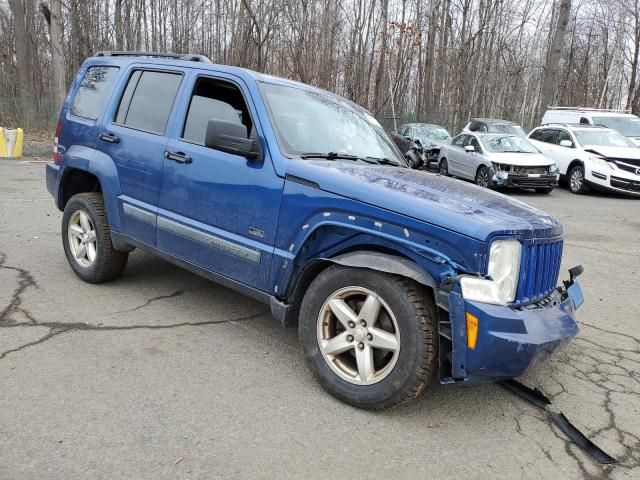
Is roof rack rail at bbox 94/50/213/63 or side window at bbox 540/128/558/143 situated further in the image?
side window at bbox 540/128/558/143

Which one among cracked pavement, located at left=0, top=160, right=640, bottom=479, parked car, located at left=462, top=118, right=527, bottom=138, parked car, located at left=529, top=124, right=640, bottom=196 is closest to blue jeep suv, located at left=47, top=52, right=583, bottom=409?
cracked pavement, located at left=0, top=160, right=640, bottom=479

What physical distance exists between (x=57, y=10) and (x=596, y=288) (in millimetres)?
19916

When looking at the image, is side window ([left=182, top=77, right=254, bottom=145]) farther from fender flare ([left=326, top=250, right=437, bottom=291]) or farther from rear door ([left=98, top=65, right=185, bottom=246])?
fender flare ([left=326, top=250, right=437, bottom=291])

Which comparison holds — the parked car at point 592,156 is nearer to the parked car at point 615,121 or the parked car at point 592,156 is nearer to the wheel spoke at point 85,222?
the parked car at point 615,121

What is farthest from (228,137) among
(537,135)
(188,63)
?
(537,135)

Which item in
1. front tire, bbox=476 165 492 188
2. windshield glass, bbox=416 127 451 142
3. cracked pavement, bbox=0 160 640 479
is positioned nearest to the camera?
cracked pavement, bbox=0 160 640 479

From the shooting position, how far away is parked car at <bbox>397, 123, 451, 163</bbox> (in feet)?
60.1

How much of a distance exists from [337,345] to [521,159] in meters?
12.7

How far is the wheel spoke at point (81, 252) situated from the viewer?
5.11 meters

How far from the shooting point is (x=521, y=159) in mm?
14516

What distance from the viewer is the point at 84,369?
346 centimetres

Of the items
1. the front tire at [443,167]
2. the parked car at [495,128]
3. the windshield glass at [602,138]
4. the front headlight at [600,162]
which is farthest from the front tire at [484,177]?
the parked car at [495,128]

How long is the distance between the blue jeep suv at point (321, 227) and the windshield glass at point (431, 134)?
1524 cm

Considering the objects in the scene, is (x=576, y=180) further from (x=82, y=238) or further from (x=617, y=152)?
(x=82, y=238)
